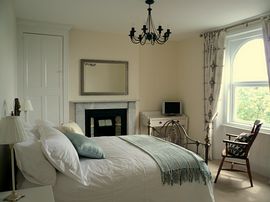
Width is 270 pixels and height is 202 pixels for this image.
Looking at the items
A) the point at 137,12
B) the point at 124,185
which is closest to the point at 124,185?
the point at 124,185

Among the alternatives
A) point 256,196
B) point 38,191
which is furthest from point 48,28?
point 256,196

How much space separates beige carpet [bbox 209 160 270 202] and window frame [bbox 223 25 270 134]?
0.83 meters

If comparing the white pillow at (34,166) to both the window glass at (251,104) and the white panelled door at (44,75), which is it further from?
the window glass at (251,104)

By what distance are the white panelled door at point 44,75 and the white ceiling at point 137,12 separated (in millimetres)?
438

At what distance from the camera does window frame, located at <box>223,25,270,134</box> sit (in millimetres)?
4090

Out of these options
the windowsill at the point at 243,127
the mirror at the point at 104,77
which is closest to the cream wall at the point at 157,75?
the mirror at the point at 104,77

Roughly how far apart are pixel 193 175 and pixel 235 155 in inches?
53.5

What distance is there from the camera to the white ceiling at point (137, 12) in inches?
128

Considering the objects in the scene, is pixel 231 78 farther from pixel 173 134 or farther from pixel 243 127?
pixel 173 134

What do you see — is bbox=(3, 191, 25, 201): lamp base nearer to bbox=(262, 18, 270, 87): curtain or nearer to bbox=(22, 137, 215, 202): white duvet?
bbox=(22, 137, 215, 202): white duvet

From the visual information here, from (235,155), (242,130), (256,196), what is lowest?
(256,196)

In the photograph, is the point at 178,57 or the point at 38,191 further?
the point at 178,57

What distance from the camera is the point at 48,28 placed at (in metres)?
4.41

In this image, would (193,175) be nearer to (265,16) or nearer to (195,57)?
(265,16)
